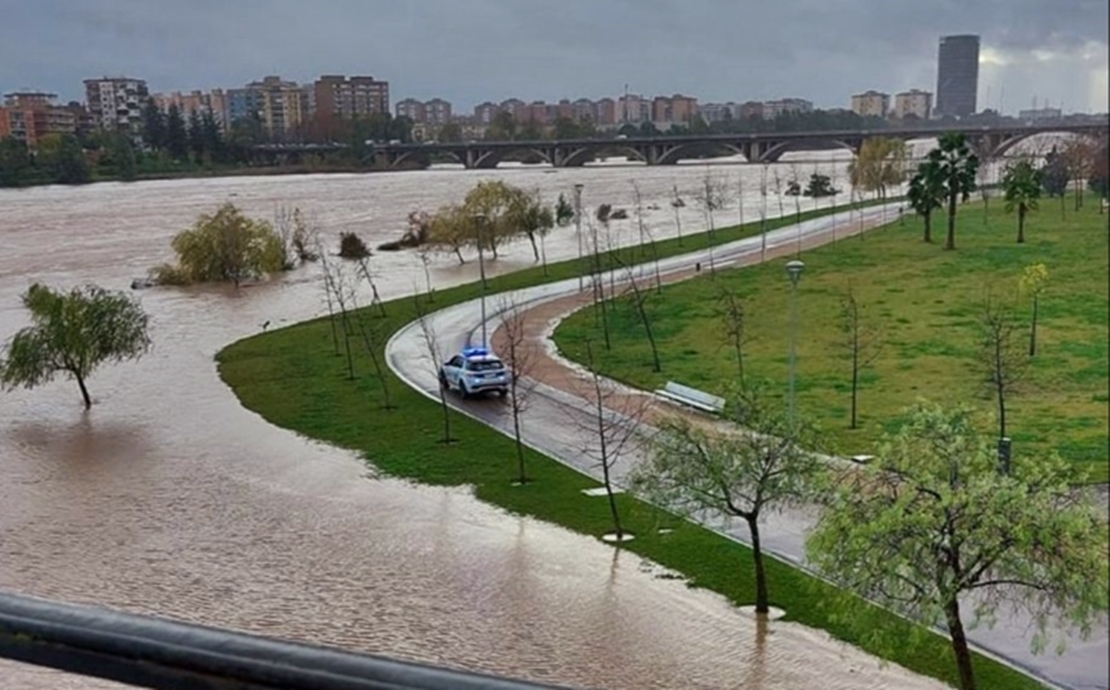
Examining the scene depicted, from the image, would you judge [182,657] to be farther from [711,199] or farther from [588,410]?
[711,199]

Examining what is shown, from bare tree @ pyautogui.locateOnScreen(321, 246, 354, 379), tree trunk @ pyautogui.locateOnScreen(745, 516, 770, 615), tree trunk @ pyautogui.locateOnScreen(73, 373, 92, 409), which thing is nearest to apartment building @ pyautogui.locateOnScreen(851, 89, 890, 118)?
tree trunk @ pyautogui.locateOnScreen(745, 516, 770, 615)

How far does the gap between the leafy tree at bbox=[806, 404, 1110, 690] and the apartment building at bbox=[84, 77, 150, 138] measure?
1930 mm

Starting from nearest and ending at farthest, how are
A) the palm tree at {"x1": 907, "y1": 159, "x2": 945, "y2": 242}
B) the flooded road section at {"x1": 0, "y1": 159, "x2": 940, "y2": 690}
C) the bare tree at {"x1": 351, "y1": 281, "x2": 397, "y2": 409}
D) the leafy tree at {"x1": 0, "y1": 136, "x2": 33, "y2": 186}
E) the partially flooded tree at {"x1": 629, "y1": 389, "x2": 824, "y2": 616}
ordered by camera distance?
the leafy tree at {"x1": 0, "y1": 136, "x2": 33, "y2": 186}
the flooded road section at {"x1": 0, "y1": 159, "x2": 940, "y2": 690}
the palm tree at {"x1": 907, "y1": 159, "x2": 945, "y2": 242}
the partially flooded tree at {"x1": 629, "y1": 389, "x2": 824, "y2": 616}
the bare tree at {"x1": 351, "y1": 281, "x2": 397, "y2": 409}

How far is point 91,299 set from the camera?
19.2 ft

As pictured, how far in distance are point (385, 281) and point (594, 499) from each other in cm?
507

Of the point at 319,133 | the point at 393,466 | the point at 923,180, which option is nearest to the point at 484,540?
the point at 393,466

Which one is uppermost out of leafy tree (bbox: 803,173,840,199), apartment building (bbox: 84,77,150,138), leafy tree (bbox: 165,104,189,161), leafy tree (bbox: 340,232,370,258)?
apartment building (bbox: 84,77,150,138)

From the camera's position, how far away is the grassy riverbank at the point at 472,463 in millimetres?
3611

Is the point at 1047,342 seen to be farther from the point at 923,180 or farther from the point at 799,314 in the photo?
the point at 799,314

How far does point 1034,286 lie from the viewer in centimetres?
201

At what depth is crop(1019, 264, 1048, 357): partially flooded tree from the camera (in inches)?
72.2

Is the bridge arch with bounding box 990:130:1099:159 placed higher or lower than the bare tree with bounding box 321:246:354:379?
higher

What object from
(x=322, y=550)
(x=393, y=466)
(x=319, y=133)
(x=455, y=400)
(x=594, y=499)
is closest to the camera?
(x=319, y=133)

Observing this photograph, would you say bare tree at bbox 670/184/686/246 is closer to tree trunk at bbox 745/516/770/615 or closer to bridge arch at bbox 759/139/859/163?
bridge arch at bbox 759/139/859/163
